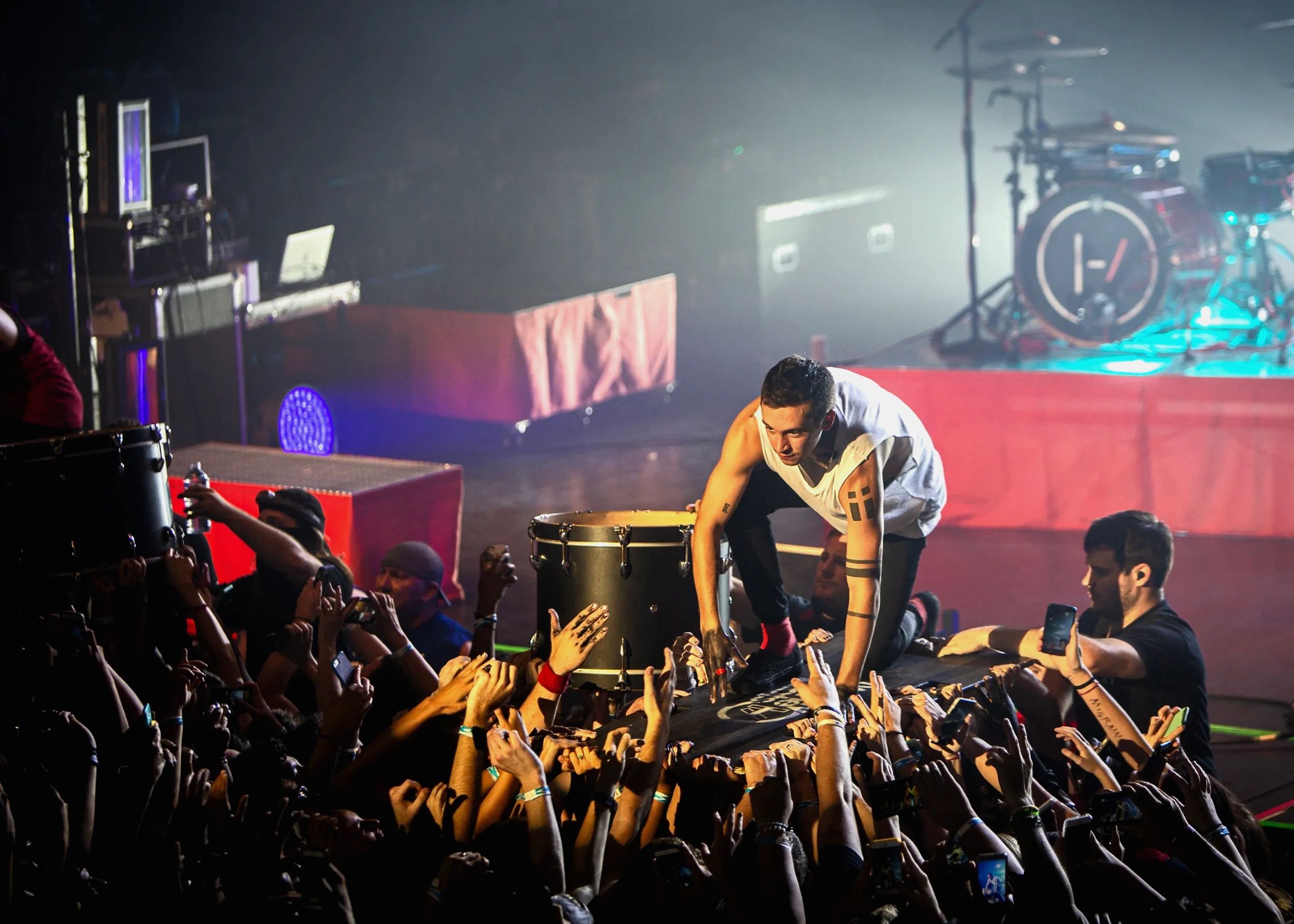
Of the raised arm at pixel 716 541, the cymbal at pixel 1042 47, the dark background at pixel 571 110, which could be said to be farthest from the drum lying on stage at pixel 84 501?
Result: the cymbal at pixel 1042 47

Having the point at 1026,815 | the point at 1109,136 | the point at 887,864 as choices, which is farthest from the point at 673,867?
the point at 1109,136

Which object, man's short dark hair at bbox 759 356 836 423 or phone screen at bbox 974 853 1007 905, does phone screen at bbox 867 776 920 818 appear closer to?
phone screen at bbox 974 853 1007 905

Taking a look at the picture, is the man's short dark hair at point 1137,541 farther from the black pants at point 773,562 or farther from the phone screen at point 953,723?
the phone screen at point 953,723

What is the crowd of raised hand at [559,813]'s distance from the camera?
2.28 m

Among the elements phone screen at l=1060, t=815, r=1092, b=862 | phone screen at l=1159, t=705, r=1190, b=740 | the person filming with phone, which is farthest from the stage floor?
phone screen at l=1060, t=815, r=1092, b=862

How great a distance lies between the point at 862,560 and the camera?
360cm

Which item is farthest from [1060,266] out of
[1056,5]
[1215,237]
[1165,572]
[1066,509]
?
[1165,572]

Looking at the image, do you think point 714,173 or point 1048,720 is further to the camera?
point 714,173

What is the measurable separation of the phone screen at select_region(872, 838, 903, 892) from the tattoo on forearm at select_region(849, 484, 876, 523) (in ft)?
4.09

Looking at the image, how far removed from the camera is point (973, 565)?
7.13m

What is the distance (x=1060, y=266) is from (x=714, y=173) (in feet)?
17.3

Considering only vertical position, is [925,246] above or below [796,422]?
above

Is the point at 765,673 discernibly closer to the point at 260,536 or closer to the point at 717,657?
the point at 717,657

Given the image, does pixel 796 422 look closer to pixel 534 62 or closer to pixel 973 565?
pixel 973 565
